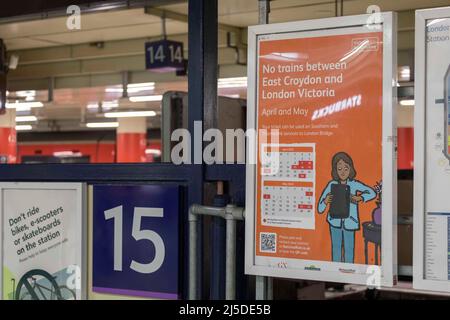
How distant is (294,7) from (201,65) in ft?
11.7

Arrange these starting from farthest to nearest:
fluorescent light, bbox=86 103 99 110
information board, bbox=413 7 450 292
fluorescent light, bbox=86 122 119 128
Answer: fluorescent light, bbox=86 122 119 128 → fluorescent light, bbox=86 103 99 110 → information board, bbox=413 7 450 292

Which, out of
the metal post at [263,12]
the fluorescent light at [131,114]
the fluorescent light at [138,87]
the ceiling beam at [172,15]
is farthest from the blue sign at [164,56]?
the fluorescent light at [131,114]

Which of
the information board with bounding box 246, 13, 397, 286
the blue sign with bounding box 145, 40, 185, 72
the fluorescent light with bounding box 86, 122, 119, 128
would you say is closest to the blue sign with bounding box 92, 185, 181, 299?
the information board with bounding box 246, 13, 397, 286

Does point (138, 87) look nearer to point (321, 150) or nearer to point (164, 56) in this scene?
point (164, 56)

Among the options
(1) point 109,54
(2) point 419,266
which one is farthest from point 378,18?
(1) point 109,54

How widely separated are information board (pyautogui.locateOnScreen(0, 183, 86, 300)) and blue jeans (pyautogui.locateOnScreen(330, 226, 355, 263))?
1174 millimetres

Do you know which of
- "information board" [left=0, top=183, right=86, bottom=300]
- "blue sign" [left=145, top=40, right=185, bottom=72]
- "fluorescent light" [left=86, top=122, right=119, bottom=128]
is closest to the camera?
"information board" [left=0, top=183, right=86, bottom=300]

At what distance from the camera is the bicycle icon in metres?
3.27

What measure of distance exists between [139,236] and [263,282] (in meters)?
0.60

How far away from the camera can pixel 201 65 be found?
2.97 m

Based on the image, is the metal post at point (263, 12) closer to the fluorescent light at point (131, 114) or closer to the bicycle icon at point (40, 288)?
the bicycle icon at point (40, 288)

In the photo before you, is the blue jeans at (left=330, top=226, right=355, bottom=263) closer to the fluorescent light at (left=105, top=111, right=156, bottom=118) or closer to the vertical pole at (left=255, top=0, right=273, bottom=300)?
the vertical pole at (left=255, top=0, right=273, bottom=300)

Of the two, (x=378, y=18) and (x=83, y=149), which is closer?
(x=378, y=18)
